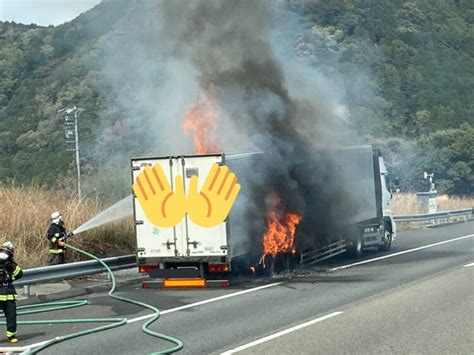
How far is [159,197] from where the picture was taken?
47.1ft

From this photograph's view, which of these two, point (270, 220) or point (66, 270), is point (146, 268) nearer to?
point (66, 270)

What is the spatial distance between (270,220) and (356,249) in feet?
16.8

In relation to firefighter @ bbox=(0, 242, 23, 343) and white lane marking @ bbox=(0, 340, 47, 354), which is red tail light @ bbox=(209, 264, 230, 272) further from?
white lane marking @ bbox=(0, 340, 47, 354)

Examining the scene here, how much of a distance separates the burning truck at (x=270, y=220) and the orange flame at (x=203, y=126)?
5.63ft

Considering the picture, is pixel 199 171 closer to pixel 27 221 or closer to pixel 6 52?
pixel 27 221

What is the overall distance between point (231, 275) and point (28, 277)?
4.44 m

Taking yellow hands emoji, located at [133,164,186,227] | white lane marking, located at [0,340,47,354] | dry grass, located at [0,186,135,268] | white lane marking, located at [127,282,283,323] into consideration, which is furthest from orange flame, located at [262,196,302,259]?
white lane marking, located at [0,340,47,354]

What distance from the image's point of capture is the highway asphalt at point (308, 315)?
328 inches

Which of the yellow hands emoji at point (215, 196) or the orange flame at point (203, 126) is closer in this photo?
the yellow hands emoji at point (215, 196)

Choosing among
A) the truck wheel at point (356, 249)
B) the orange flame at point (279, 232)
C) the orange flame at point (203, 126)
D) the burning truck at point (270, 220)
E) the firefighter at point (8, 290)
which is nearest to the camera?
the firefighter at point (8, 290)

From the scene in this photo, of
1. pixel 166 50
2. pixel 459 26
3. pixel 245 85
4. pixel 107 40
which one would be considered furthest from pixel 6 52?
pixel 245 85

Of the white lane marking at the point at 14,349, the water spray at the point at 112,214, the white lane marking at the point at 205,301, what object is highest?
the water spray at the point at 112,214

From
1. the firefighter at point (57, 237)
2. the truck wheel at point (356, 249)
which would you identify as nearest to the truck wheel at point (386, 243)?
the truck wheel at point (356, 249)

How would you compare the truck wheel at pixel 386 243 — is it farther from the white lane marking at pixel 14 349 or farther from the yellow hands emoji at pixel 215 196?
the white lane marking at pixel 14 349
